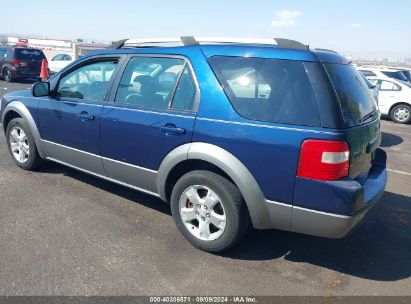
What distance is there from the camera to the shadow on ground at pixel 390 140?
8.54 m

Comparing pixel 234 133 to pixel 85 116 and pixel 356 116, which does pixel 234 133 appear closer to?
pixel 356 116

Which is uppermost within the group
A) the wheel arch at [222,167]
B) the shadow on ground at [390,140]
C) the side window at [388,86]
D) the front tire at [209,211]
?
the side window at [388,86]

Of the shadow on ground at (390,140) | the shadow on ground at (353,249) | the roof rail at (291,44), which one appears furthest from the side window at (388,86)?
the roof rail at (291,44)

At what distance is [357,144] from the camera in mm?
2979

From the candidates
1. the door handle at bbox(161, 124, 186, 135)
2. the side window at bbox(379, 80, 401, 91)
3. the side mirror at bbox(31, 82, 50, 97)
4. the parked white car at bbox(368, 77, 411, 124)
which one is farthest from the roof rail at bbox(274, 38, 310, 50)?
the side window at bbox(379, 80, 401, 91)

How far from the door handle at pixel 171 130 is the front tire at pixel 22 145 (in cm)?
240

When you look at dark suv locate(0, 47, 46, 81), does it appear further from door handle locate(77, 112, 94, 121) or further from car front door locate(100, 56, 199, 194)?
car front door locate(100, 56, 199, 194)

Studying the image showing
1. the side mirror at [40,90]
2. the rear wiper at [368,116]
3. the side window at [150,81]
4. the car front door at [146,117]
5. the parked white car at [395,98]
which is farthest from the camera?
the parked white car at [395,98]

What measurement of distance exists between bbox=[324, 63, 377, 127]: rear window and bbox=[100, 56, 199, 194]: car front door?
1.16 meters

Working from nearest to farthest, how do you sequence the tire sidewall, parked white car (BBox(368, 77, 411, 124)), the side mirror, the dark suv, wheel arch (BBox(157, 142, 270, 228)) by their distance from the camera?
wheel arch (BBox(157, 142, 270, 228)), the side mirror, the tire sidewall, parked white car (BBox(368, 77, 411, 124)), the dark suv

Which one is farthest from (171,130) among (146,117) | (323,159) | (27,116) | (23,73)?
(23,73)

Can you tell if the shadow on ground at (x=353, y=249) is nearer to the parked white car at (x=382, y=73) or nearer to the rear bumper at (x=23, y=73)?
the parked white car at (x=382, y=73)

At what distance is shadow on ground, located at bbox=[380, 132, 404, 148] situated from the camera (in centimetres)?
854

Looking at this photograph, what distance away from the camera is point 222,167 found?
3.13m
